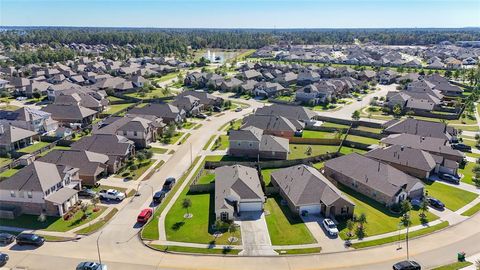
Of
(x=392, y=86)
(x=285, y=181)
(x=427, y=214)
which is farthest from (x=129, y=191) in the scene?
(x=392, y=86)

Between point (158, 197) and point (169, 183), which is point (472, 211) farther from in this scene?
point (158, 197)

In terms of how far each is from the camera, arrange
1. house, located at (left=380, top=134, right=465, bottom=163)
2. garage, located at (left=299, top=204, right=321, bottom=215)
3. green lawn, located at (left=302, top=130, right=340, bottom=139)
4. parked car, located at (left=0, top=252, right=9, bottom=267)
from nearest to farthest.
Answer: parked car, located at (left=0, top=252, right=9, bottom=267) → garage, located at (left=299, top=204, right=321, bottom=215) → house, located at (left=380, top=134, right=465, bottom=163) → green lawn, located at (left=302, top=130, right=340, bottom=139)

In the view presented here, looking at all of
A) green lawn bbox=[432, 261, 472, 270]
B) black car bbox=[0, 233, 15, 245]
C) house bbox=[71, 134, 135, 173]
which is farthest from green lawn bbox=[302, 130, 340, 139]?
black car bbox=[0, 233, 15, 245]

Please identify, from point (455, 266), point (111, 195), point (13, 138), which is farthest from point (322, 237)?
point (13, 138)

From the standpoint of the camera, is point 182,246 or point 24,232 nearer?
point 182,246

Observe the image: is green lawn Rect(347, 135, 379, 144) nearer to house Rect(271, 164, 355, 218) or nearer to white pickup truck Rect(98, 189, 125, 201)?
house Rect(271, 164, 355, 218)

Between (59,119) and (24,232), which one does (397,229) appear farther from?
(59,119)

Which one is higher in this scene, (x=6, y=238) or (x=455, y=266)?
(x=6, y=238)
